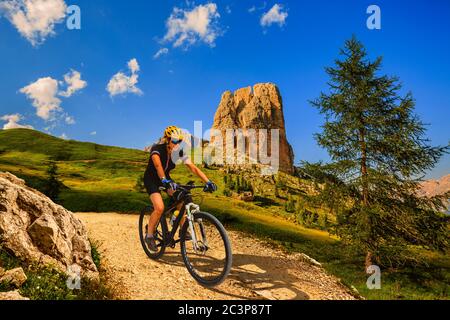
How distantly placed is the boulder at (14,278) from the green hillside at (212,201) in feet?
12.8

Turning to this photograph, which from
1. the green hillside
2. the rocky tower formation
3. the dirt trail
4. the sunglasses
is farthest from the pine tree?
the rocky tower formation

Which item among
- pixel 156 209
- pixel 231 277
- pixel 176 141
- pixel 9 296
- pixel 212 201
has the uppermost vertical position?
pixel 176 141

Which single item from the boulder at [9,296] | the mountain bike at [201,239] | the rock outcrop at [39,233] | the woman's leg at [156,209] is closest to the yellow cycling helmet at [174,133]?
the mountain bike at [201,239]

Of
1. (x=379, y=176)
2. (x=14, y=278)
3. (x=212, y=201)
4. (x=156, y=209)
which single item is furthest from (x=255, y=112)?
(x=14, y=278)

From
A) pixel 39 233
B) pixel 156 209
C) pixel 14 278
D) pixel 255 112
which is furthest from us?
pixel 255 112

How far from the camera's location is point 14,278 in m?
5.54

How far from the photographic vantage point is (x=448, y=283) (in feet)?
70.9

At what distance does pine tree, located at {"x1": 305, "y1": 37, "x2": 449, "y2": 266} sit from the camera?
59.1 feet

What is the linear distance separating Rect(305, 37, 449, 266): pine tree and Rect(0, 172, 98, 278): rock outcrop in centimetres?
1450

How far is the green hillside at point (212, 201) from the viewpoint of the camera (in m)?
19.6

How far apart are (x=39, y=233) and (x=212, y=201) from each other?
45.2 m

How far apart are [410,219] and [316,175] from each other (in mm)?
5507

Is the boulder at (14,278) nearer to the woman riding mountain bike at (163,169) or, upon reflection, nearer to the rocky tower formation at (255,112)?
the woman riding mountain bike at (163,169)

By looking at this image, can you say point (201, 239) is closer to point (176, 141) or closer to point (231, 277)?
point (231, 277)
